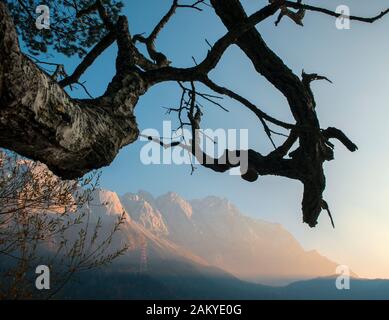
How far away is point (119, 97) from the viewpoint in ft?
9.68

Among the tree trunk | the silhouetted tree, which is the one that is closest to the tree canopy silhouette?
the tree trunk

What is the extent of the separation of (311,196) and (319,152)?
0.62 m

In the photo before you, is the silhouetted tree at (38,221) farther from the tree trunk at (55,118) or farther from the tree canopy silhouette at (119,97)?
the tree trunk at (55,118)

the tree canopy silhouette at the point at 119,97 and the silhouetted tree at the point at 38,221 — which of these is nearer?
the tree canopy silhouette at the point at 119,97

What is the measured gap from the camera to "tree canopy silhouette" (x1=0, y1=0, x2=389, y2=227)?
1.82m

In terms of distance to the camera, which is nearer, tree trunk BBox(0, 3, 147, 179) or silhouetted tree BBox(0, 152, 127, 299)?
tree trunk BBox(0, 3, 147, 179)

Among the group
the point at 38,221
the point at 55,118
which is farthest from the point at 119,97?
the point at 38,221

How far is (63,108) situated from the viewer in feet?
6.78

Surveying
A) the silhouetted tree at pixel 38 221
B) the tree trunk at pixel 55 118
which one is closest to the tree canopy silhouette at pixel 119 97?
the tree trunk at pixel 55 118

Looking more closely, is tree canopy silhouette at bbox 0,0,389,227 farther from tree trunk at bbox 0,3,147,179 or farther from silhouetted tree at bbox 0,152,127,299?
silhouetted tree at bbox 0,152,127,299

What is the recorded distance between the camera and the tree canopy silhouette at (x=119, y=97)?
1819 millimetres

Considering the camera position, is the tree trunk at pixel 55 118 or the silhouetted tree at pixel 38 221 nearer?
the tree trunk at pixel 55 118

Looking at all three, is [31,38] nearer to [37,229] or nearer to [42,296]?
[37,229]
